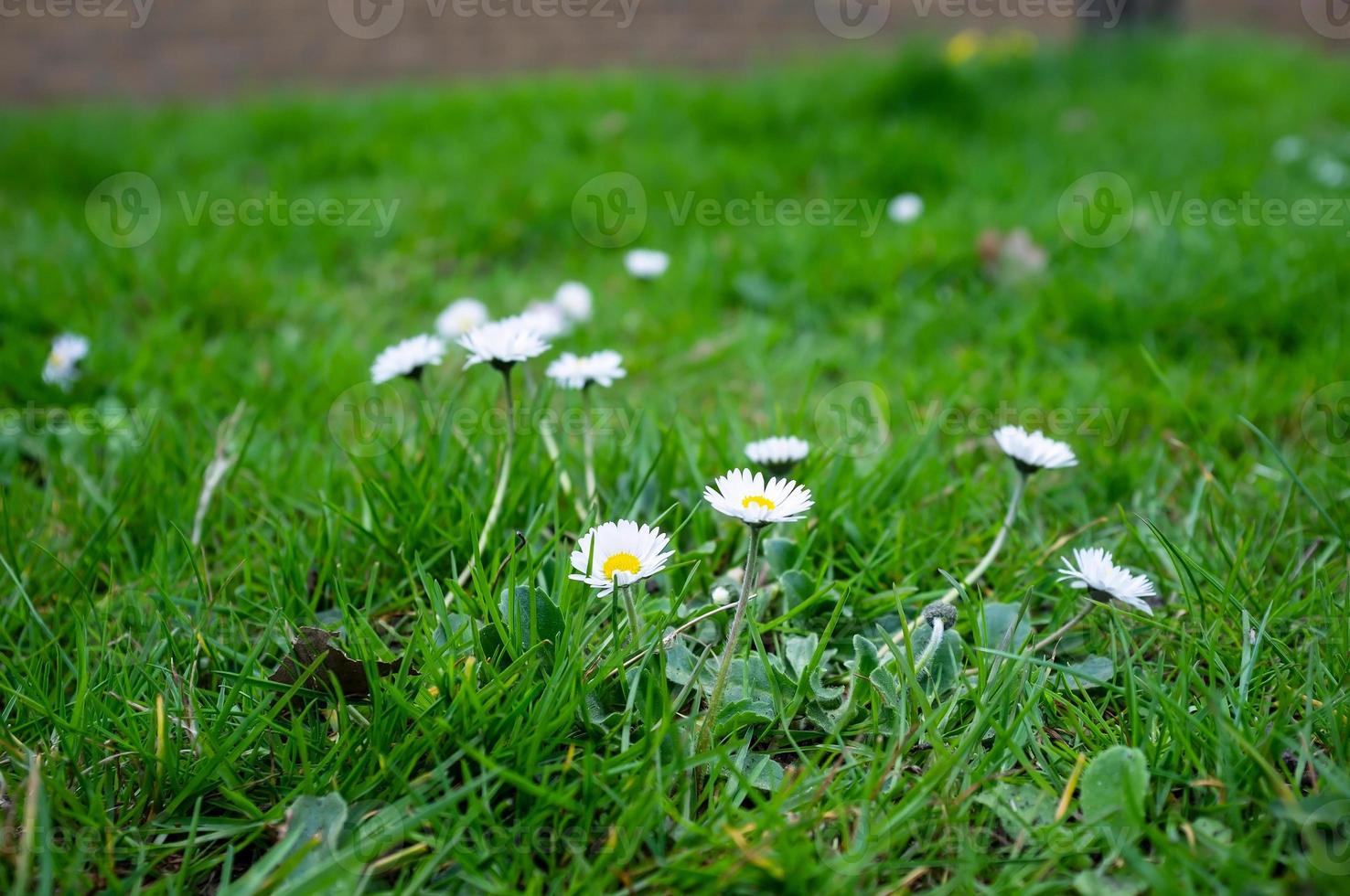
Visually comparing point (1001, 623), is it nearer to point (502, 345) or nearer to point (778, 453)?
point (778, 453)

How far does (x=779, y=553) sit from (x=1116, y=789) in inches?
21.1

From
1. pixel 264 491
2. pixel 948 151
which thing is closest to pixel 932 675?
pixel 264 491

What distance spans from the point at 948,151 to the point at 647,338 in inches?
70.1

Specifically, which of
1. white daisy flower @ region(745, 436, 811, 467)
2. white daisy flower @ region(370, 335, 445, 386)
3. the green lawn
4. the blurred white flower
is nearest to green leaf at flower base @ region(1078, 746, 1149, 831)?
the green lawn

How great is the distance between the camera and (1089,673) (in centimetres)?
122

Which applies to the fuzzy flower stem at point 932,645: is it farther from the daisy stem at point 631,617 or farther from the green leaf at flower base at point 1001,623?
the daisy stem at point 631,617

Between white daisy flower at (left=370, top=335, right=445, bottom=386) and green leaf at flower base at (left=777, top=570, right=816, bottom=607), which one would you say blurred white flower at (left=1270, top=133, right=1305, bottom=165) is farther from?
white daisy flower at (left=370, top=335, right=445, bottom=386)

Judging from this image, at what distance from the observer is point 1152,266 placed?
2561 mm

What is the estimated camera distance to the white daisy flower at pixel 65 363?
1.97m

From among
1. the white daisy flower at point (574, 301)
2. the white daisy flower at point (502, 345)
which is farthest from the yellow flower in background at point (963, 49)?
the white daisy flower at point (502, 345)

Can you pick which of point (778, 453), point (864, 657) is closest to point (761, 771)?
point (864, 657)

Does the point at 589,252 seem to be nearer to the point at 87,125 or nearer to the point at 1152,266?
the point at 1152,266

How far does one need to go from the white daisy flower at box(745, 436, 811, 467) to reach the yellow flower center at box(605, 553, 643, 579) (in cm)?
39

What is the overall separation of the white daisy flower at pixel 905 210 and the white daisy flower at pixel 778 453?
1768 mm
